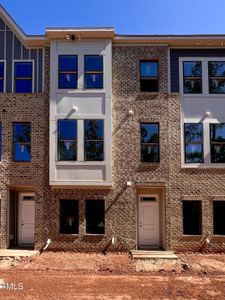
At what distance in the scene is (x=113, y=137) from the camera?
50.9 feet

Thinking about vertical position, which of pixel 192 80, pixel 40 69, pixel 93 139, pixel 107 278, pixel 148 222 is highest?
pixel 40 69

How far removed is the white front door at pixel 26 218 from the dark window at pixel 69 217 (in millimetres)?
1882

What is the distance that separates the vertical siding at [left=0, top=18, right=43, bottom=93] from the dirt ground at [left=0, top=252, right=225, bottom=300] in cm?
773

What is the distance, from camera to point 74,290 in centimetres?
991

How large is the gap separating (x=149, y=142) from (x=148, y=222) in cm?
357

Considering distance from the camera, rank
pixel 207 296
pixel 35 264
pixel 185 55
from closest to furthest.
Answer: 1. pixel 207 296
2. pixel 35 264
3. pixel 185 55

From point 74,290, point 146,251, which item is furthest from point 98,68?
point 74,290

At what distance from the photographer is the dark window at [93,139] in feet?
50.2

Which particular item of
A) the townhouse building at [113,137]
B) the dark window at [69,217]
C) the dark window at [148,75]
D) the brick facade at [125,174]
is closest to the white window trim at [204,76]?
the townhouse building at [113,137]

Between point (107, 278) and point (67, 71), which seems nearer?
point (107, 278)

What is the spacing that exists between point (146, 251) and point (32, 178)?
5.78 metres

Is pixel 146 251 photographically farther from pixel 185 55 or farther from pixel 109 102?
pixel 185 55

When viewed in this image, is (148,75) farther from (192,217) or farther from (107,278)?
(107,278)

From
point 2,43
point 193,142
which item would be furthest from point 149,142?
point 2,43
